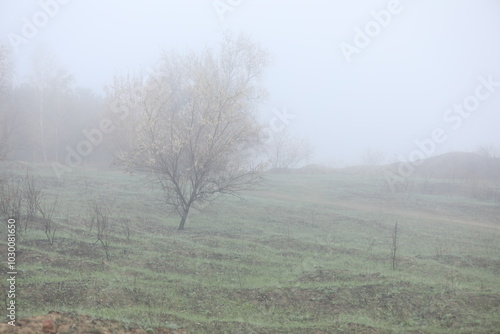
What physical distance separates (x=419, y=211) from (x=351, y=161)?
91049 millimetres

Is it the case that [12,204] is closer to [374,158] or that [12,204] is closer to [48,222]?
[48,222]

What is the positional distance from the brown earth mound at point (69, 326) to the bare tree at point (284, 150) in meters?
54.4

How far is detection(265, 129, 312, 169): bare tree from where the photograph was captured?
61.9 m

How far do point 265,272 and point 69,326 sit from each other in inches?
276

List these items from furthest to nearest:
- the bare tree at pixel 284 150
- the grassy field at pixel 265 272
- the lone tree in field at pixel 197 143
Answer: the bare tree at pixel 284 150 < the lone tree in field at pixel 197 143 < the grassy field at pixel 265 272

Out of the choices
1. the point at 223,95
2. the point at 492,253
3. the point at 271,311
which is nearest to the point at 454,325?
the point at 271,311

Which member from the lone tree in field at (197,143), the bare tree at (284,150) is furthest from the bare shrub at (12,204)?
the bare tree at (284,150)

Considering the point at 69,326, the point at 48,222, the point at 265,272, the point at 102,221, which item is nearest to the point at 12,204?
the point at 48,222

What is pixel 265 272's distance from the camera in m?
12.0

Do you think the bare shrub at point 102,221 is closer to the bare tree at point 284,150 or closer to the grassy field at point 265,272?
the grassy field at point 265,272

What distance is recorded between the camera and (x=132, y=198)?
984 inches

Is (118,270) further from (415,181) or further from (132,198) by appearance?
(415,181)

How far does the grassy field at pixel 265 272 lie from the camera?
8.19 metres

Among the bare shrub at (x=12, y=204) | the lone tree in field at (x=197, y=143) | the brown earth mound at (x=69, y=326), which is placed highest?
the lone tree in field at (x=197, y=143)
